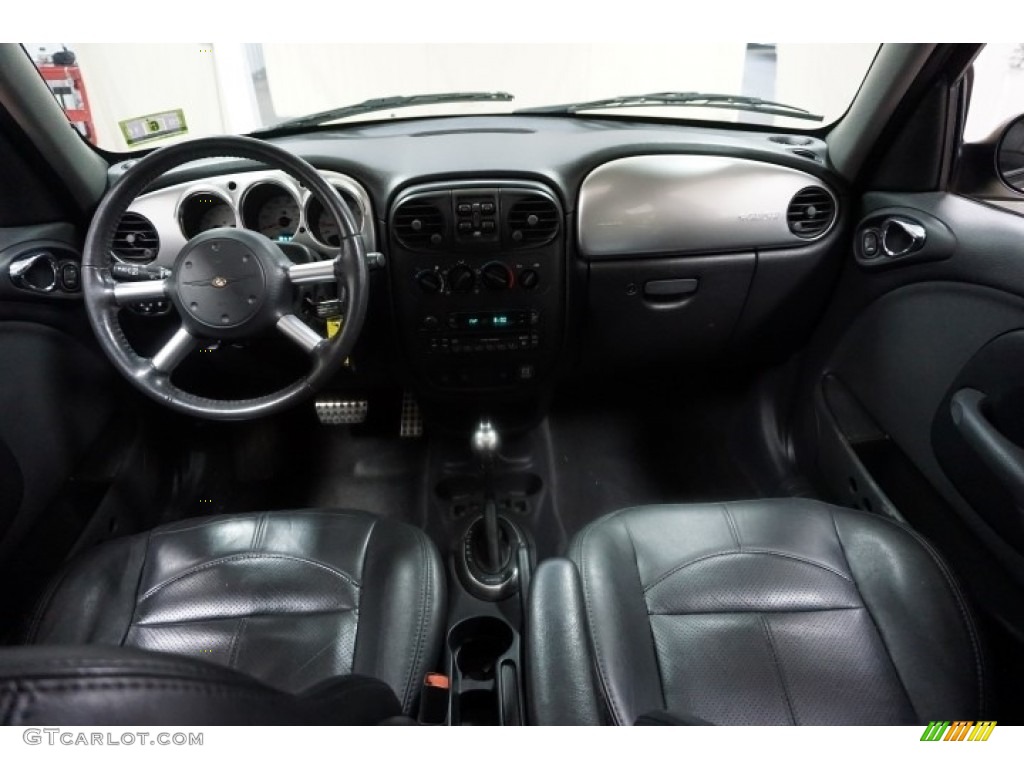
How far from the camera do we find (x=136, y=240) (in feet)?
4.99

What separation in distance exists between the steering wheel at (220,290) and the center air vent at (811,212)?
1.13 meters

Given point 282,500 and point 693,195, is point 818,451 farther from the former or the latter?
point 282,500

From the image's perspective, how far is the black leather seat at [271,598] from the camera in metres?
1.06

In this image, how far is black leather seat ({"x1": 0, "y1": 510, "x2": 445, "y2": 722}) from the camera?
1.06 metres

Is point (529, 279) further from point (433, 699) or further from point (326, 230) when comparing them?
point (433, 699)

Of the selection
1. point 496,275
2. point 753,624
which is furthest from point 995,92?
point 753,624

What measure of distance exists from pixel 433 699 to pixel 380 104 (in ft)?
4.72

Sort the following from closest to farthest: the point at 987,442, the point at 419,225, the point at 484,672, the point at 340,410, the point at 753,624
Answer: the point at 753,624
the point at 987,442
the point at 484,672
the point at 419,225
the point at 340,410

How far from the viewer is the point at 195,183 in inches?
57.6

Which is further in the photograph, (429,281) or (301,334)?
(429,281)

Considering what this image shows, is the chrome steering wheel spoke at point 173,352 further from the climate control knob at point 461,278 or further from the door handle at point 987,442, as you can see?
the door handle at point 987,442

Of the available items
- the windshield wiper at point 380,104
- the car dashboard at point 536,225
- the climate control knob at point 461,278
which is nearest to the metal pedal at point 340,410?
the car dashboard at point 536,225

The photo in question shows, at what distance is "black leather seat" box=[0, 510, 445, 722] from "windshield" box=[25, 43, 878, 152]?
108cm
